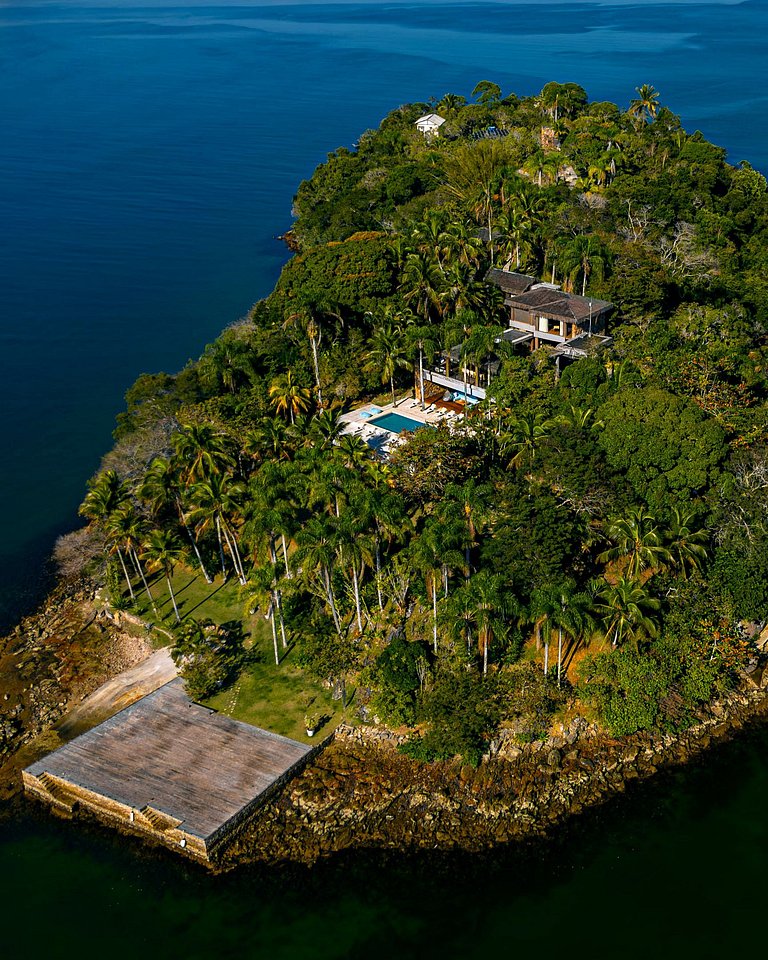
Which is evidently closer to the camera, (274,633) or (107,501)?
(274,633)

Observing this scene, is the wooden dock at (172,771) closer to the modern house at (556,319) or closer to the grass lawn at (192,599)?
Result: the grass lawn at (192,599)

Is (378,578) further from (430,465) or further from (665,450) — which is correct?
(665,450)

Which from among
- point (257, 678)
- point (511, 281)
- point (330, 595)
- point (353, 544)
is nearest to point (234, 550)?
point (257, 678)

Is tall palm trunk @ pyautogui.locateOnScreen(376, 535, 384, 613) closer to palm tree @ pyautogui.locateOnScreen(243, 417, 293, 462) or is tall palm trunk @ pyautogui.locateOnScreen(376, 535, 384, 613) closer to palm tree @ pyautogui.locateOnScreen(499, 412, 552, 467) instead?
palm tree @ pyautogui.locateOnScreen(499, 412, 552, 467)

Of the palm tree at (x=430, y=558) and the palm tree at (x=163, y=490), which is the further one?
the palm tree at (x=163, y=490)

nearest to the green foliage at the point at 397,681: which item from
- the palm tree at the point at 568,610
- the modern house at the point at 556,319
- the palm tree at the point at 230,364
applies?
the palm tree at the point at 568,610

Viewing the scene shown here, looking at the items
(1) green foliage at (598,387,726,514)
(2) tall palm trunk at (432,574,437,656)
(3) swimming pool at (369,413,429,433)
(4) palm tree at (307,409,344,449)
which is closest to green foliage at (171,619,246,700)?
(2) tall palm trunk at (432,574,437,656)
